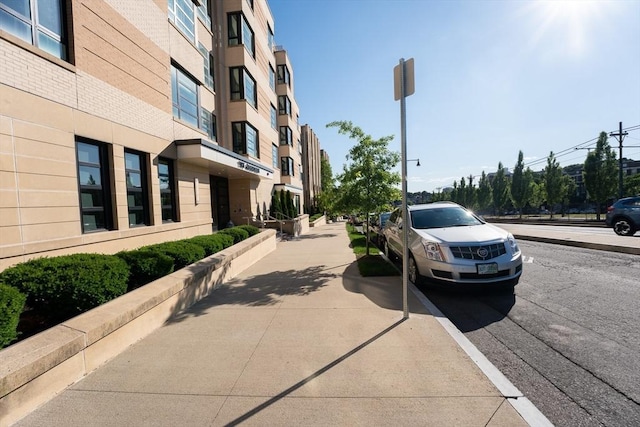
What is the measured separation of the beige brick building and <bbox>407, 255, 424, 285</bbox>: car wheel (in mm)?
6390

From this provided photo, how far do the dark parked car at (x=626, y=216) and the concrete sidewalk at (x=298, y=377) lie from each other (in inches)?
Answer: 543

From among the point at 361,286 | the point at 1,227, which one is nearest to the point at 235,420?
the point at 361,286

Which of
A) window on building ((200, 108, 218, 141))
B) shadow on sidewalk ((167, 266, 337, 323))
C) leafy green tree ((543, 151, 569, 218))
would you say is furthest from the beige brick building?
leafy green tree ((543, 151, 569, 218))

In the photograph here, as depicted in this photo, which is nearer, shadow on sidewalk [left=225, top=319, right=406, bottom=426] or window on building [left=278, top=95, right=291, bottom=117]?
shadow on sidewalk [left=225, top=319, right=406, bottom=426]

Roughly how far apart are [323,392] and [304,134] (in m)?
42.8

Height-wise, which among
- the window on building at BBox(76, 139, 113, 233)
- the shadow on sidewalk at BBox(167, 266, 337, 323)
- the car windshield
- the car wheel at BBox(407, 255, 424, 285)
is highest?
the window on building at BBox(76, 139, 113, 233)

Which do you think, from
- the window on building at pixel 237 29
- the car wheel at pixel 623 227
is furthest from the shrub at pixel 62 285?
the car wheel at pixel 623 227

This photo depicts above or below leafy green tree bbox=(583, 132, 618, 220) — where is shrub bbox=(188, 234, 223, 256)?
below

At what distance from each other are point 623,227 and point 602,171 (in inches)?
923

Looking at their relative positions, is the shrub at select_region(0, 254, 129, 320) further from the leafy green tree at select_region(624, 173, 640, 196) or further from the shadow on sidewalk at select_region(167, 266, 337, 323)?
the leafy green tree at select_region(624, 173, 640, 196)

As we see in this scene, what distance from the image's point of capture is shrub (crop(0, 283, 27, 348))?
2.80m

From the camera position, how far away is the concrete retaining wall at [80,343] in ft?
7.99

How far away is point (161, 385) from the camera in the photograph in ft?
9.50

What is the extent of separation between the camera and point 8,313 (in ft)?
9.48
